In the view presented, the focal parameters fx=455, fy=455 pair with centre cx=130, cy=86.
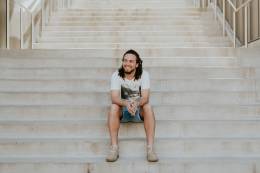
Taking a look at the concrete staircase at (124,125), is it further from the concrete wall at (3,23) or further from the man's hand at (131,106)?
the concrete wall at (3,23)

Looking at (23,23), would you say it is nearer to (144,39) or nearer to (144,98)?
(144,39)

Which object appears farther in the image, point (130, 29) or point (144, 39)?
point (130, 29)

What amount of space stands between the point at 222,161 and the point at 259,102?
144 cm

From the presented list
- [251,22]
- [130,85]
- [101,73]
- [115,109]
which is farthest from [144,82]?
[251,22]

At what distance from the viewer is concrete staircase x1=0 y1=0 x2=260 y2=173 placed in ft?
13.1

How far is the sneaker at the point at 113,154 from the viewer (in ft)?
13.0

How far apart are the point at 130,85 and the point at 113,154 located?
0.76m

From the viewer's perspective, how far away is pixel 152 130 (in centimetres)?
412

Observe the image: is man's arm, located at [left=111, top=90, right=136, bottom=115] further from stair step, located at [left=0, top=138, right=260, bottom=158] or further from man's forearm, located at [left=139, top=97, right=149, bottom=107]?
stair step, located at [left=0, top=138, right=260, bottom=158]

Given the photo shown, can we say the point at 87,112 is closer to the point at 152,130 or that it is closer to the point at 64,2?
the point at 152,130

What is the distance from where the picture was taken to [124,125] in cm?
452

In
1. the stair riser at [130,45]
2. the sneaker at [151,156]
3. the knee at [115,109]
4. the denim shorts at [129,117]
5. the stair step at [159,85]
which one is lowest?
the sneaker at [151,156]

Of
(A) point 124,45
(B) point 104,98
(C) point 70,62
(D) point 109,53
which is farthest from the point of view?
(A) point 124,45

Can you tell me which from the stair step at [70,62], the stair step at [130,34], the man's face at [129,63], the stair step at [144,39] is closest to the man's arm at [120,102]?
the man's face at [129,63]
